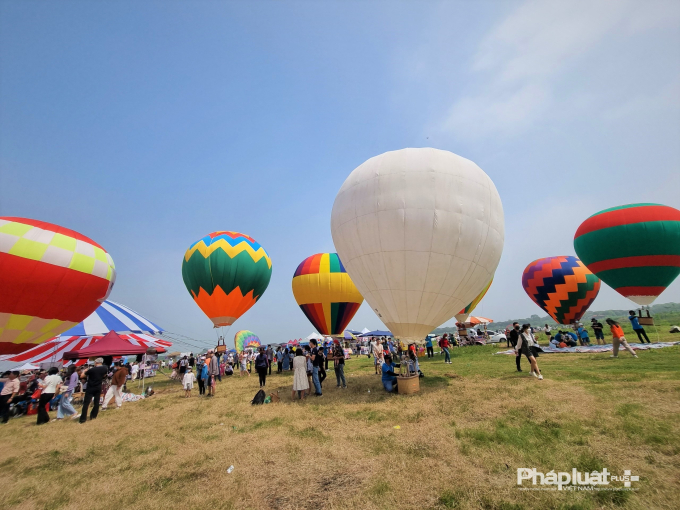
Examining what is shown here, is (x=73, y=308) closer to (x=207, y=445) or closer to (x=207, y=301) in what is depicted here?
(x=207, y=301)

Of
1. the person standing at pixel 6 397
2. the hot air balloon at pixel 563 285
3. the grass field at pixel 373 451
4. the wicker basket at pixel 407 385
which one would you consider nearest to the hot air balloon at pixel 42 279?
the person standing at pixel 6 397

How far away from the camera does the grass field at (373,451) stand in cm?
368

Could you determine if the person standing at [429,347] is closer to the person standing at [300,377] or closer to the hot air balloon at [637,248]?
the person standing at [300,377]

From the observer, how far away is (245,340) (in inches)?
1672

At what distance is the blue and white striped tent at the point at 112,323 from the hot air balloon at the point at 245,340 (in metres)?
20.7

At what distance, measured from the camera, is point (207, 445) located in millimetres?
5898

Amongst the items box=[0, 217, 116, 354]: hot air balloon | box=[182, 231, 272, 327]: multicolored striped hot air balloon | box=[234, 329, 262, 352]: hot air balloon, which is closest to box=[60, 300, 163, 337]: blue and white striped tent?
box=[182, 231, 272, 327]: multicolored striped hot air balloon

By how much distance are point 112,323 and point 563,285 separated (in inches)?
1347

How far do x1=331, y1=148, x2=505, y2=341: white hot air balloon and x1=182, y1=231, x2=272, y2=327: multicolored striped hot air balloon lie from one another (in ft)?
38.0

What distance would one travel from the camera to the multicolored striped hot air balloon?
1930cm

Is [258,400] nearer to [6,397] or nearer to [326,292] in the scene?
[6,397]

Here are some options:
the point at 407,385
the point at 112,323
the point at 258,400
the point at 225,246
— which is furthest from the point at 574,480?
the point at 112,323

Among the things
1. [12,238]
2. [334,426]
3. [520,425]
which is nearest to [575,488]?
[520,425]

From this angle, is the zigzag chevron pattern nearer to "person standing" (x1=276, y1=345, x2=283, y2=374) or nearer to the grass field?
Answer: "person standing" (x1=276, y1=345, x2=283, y2=374)
